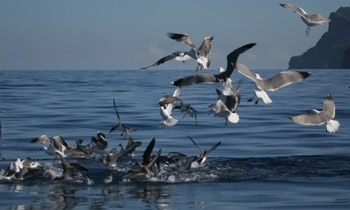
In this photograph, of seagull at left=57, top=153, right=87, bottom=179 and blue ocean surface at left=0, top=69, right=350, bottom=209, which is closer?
blue ocean surface at left=0, top=69, right=350, bottom=209

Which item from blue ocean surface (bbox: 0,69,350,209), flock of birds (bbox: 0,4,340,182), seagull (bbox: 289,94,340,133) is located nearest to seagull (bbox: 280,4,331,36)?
flock of birds (bbox: 0,4,340,182)

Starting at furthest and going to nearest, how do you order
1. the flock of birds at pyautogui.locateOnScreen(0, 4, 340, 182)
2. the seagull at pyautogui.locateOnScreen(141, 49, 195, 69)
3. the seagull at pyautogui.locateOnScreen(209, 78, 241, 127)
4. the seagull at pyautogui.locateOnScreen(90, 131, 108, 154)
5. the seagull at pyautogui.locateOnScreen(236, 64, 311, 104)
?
the seagull at pyautogui.locateOnScreen(90, 131, 108, 154) < the seagull at pyautogui.locateOnScreen(141, 49, 195, 69) < the seagull at pyautogui.locateOnScreen(209, 78, 241, 127) < the flock of birds at pyautogui.locateOnScreen(0, 4, 340, 182) < the seagull at pyautogui.locateOnScreen(236, 64, 311, 104)

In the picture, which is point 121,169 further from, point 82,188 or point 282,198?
point 282,198

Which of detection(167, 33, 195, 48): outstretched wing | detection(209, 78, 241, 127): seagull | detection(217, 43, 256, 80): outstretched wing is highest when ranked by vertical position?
detection(167, 33, 195, 48): outstretched wing

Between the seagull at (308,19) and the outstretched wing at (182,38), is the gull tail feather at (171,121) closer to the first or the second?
the outstretched wing at (182,38)

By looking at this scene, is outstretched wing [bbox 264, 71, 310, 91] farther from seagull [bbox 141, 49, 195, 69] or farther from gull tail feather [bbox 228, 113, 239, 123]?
seagull [bbox 141, 49, 195, 69]

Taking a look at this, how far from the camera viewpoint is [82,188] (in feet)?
43.6

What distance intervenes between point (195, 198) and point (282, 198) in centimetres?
141

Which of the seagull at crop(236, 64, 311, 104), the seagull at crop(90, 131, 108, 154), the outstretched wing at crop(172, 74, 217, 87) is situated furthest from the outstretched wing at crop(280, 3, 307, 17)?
the seagull at crop(90, 131, 108, 154)

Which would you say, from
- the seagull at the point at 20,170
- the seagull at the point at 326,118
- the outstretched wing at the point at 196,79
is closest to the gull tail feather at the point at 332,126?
the seagull at the point at 326,118

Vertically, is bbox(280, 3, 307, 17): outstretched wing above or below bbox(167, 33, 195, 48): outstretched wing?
above

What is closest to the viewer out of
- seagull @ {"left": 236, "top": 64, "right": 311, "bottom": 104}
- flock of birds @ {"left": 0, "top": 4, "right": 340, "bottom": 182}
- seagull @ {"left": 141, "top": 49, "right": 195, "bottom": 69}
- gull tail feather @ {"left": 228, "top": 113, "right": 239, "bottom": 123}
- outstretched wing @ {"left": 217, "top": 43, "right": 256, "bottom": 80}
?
outstretched wing @ {"left": 217, "top": 43, "right": 256, "bottom": 80}

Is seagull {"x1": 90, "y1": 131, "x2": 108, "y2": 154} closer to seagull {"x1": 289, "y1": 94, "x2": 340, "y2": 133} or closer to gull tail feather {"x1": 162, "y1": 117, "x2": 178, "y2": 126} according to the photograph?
gull tail feather {"x1": 162, "y1": 117, "x2": 178, "y2": 126}

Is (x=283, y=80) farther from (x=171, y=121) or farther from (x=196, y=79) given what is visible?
(x=171, y=121)
